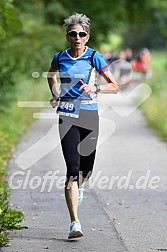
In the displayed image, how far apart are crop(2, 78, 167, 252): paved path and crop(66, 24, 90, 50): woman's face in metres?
1.81

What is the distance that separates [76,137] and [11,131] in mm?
9920

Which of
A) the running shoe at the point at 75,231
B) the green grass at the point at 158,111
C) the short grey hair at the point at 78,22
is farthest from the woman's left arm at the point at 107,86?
the green grass at the point at 158,111

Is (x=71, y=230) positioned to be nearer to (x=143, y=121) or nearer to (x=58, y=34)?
(x=143, y=121)

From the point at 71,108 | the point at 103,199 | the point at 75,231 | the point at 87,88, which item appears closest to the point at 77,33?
the point at 87,88

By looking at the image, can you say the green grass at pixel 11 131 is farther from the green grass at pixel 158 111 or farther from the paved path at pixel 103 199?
the green grass at pixel 158 111

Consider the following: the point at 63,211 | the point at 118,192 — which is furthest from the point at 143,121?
the point at 63,211

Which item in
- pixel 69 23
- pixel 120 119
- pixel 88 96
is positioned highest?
pixel 69 23

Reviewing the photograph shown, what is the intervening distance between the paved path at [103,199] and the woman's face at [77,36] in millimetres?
1806

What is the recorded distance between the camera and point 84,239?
25.6 feet

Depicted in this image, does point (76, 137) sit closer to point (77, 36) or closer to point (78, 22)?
point (77, 36)

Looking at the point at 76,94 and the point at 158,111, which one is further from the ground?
the point at 76,94

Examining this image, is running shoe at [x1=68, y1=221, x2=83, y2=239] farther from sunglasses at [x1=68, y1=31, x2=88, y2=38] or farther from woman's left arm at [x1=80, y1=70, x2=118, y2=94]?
sunglasses at [x1=68, y1=31, x2=88, y2=38]

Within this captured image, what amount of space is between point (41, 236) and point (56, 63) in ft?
5.40

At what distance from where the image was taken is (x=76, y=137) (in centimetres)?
788
